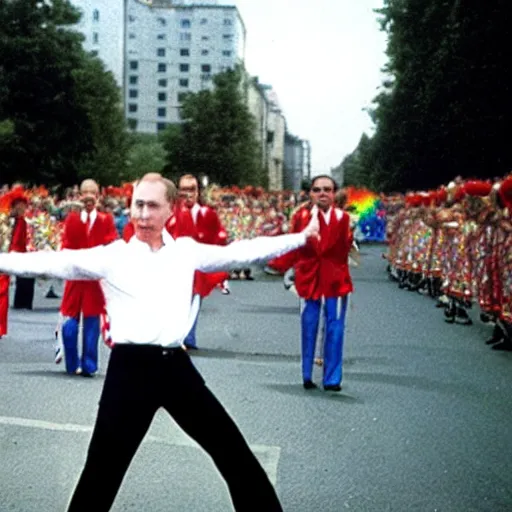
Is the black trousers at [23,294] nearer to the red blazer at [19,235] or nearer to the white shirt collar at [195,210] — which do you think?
the red blazer at [19,235]

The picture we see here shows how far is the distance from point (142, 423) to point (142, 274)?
591mm

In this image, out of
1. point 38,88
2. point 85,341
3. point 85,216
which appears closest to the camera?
point 85,341

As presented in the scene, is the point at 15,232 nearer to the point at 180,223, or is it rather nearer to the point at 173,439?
the point at 180,223

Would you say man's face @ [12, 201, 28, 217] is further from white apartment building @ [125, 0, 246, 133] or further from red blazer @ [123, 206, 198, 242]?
white apartment building @ [125, 0, 246, 133]

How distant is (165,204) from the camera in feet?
16.1

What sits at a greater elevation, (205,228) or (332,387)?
(205,228)

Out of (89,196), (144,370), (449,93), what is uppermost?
(449,93)

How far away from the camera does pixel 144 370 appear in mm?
4645

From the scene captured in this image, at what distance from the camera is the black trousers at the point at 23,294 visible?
18875mm

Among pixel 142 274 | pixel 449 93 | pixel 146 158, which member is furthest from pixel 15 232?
pixel 146 158

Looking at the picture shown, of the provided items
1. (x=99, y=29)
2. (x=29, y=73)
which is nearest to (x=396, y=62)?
(x=29, y=73)

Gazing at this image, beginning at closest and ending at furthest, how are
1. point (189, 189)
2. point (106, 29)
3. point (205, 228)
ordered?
point (189, 189), point (205, 228), point (106, 29)

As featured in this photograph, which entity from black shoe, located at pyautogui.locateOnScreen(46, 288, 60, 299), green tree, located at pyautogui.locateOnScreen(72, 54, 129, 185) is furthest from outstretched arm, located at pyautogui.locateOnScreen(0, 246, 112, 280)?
green tree, located at pyautogui.locateOnScreen(72, 54, 129, 185)

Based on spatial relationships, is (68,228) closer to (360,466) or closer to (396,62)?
(360,466)
